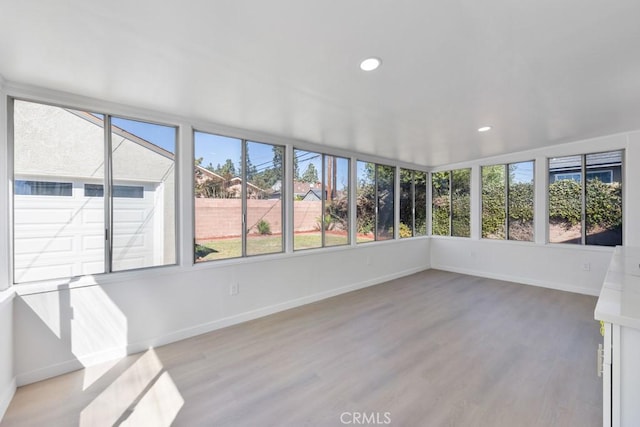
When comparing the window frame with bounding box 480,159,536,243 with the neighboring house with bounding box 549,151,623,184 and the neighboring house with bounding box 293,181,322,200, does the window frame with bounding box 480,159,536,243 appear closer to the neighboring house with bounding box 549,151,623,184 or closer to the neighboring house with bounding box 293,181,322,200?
the neighboring house with bounding box 549,151,623,184

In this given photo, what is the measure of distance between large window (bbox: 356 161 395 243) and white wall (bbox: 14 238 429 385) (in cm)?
106

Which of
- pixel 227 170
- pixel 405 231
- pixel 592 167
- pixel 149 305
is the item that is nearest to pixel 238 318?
pixel 149 305

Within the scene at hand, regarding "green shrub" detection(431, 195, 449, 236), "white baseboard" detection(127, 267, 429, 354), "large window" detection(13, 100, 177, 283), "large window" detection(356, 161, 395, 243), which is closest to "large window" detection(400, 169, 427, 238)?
"green shrub" detection(431, 195, 449, 236)

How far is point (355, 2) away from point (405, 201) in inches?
197

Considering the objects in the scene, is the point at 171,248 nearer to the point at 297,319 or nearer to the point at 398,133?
the point at 297,319

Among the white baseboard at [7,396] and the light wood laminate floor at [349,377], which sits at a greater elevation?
the white baseboard at [7,396]

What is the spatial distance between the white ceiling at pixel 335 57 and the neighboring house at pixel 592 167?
1.46 metres

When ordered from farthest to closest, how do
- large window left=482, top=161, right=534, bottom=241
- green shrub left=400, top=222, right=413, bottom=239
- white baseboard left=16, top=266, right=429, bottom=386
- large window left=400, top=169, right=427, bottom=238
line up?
large window left=400, top=169, right=427, bottom=238, green shrub left=400, top=222, right=413, bottom=239, large window left=482, top=161, right=534, bottom=241, white baseboard left=16, top=266, right=429, bottom=386

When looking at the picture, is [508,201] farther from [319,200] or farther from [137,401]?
[137,401]

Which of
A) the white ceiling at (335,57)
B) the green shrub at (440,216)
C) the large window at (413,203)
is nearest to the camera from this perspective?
the white ceiling at (335,57)

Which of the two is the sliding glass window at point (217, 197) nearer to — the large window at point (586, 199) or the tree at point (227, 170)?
the tree at point (227, 170)

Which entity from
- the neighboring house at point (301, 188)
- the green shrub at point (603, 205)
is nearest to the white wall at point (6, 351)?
the neighboring house at point (301, 188)

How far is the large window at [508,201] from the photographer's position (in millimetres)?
5055

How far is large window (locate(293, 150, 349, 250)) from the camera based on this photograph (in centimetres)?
412
